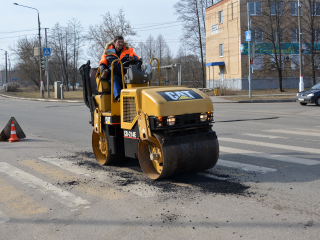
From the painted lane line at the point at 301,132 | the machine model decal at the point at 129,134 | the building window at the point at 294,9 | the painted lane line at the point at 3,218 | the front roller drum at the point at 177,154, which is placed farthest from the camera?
the building window at the point at 294,9

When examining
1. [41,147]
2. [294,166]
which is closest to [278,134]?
[294,166]

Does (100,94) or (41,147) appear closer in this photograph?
(100,94)

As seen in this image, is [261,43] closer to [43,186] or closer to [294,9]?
[294,9]

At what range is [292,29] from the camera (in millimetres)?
Result: 38000

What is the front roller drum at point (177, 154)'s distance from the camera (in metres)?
5.39

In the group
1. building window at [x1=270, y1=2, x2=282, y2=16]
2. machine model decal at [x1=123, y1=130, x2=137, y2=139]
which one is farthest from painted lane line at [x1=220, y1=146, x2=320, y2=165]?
building window at [x1=270, y1=2, x2=282, y2=16]

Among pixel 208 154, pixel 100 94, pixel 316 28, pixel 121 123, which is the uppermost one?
pixel 316 28

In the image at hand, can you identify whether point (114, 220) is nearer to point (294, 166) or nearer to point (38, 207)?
point (38, 207)

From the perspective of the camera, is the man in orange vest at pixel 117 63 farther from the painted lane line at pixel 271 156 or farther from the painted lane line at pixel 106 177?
the painted lane line at pixel 271 156

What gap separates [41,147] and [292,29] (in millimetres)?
34973

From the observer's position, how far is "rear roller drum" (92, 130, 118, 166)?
6923mm

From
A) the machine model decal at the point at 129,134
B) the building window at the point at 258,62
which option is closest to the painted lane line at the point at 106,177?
the machine model decal at the point at 129,134

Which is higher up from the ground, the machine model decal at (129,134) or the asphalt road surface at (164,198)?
the machine model decal at (129,134)

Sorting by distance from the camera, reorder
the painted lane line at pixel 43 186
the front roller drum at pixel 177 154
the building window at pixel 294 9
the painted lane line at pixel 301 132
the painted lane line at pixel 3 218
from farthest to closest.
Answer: the building window at pixel 294 9 → the painted lane line at pixel 301 132 → the front roller drum at pixel 177 154 → the painted lane line at pixel 43 186 → the painted lane line at pixel 3 218
